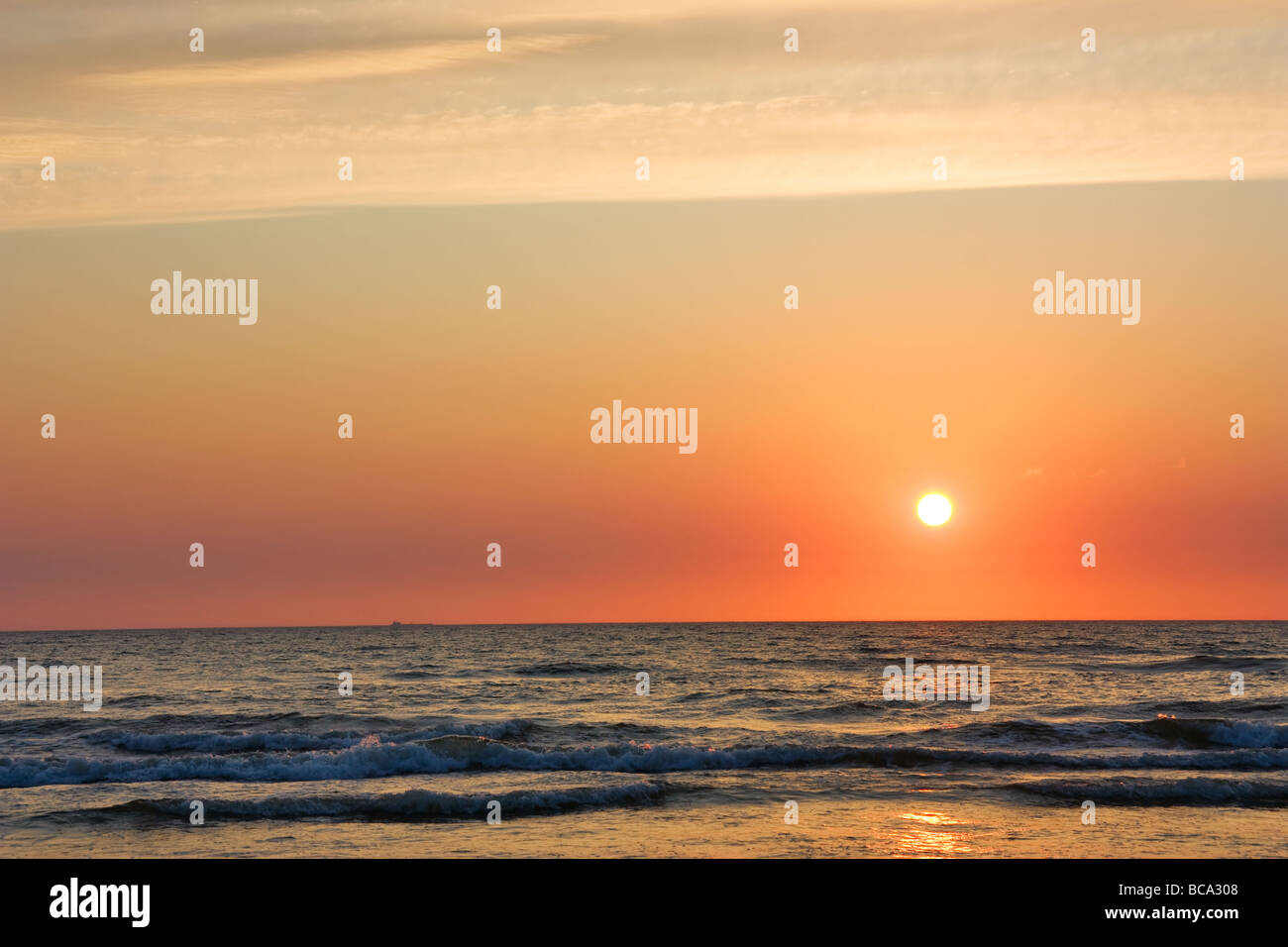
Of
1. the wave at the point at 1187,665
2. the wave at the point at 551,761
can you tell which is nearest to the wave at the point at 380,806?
the wave at the point at 551,761

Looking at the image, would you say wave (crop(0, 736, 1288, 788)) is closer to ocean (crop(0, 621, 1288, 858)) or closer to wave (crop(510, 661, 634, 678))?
ocean (crop(0, 621, 1288, 858))

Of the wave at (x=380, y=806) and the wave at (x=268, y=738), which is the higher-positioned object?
the wave at (x=380, y=806)

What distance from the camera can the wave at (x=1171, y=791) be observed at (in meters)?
20.0

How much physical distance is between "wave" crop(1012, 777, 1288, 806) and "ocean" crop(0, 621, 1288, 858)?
2.6 inches

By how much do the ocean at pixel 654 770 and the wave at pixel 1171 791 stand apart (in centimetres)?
7

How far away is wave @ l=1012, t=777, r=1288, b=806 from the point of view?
20.0 metres

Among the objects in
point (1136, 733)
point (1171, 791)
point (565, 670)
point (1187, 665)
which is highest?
point (1171, 791)

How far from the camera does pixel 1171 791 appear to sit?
20609 mm

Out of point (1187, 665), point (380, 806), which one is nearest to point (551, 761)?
point (380, 806)

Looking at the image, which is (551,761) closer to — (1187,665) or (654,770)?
(654,770)

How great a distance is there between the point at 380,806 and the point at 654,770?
744 centimetres

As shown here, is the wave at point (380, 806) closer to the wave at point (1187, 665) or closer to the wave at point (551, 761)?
the wave at point (551, 761)
